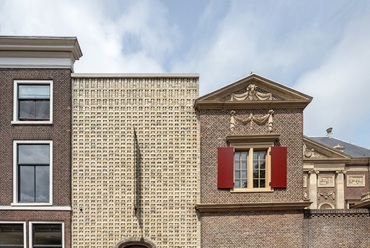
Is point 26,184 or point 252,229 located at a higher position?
point 26,184

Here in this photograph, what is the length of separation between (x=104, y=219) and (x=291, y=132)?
28.0 feet

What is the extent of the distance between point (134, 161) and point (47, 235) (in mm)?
4537

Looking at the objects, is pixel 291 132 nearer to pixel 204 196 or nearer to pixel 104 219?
pixel 204 196

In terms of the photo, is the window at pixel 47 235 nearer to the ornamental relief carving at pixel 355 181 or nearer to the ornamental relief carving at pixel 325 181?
the ornamental relief carving at pixel 325 181

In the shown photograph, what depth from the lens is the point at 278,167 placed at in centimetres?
1307

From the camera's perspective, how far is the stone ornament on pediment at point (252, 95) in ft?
44.1

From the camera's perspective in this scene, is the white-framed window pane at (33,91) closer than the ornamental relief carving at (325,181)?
Yes

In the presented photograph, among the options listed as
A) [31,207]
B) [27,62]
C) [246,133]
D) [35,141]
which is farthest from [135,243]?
[27,62]

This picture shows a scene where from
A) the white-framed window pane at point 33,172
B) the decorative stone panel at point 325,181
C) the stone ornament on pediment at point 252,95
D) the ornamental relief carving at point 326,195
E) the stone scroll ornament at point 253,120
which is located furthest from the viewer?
the decorative stone panel at point 325,181

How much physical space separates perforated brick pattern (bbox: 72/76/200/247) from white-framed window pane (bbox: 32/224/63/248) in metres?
0.67

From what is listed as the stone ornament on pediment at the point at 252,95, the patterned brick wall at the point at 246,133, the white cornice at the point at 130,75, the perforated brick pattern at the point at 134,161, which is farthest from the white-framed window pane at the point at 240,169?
the white cornice at the point at 130,75

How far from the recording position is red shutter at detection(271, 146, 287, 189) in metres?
13.0

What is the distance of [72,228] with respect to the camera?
13.0 metres

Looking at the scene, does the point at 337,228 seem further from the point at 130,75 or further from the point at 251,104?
the point at 130,75
